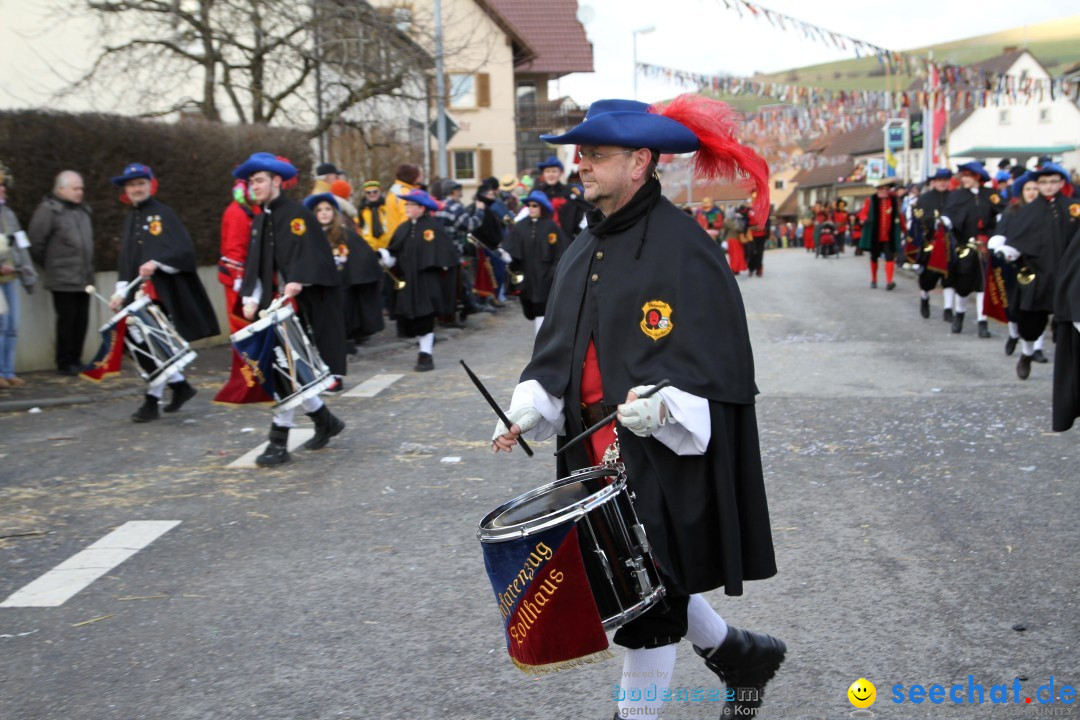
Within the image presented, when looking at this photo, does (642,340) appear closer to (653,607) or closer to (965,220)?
(653,607)

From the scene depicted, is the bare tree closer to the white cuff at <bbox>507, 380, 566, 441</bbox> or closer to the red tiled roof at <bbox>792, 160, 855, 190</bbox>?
the white cuff at <bbox>507, 380, 566, 441</bbox>

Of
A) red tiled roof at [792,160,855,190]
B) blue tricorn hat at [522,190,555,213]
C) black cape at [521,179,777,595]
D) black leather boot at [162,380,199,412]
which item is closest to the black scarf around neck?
black cape at [521,179,777,595]

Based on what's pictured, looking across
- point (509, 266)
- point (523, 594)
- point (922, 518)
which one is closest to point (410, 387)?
point (509, 266)

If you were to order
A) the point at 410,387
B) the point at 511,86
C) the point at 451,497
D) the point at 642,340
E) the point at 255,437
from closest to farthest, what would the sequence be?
the point at 642,340 → the point at 451,497 → the point at 255,437 → the point at 410,387 → the point at 511,86

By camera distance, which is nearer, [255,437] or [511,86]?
[255,437]

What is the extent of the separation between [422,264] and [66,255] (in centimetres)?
365

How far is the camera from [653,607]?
10.5 feet

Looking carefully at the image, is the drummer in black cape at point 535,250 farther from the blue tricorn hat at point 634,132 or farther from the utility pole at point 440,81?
the blue tricorn hat at point 634,132

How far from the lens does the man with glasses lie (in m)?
9.70

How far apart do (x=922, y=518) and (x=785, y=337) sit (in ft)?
27.2

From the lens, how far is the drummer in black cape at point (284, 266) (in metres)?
7.50

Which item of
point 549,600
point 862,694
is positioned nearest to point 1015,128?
point 862,694

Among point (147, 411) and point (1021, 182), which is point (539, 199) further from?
point (147, 411)

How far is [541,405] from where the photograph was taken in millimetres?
3359
